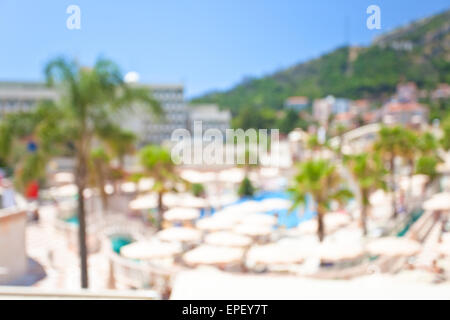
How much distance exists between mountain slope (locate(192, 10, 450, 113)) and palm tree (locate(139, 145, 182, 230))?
47.0 meters

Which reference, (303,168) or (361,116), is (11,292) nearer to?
(303,168)

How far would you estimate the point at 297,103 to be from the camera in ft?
243

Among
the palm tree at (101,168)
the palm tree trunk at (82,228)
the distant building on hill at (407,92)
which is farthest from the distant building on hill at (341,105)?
the palm tree trunk at (82,228)

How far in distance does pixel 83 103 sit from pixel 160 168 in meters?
7.92

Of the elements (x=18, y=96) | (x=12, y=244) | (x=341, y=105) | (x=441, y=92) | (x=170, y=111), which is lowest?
(x=12, y=244)

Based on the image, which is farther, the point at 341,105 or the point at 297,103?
the point at 341,105

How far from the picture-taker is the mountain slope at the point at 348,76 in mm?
62812

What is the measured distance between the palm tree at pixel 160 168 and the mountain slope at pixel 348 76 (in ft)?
154

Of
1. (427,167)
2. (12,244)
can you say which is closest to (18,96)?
(12,244)

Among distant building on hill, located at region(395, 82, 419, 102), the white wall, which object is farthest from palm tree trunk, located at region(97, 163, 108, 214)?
distant building on hill, located at region(395, 82, 419, 102)

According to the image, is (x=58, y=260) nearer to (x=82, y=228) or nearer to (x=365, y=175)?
(x=82, y=228)

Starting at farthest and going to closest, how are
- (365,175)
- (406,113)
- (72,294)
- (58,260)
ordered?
(406,113) < (365,175) < (58,260) < (72,294)
